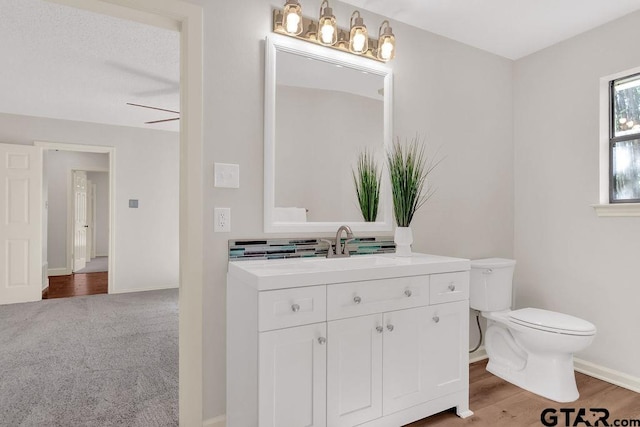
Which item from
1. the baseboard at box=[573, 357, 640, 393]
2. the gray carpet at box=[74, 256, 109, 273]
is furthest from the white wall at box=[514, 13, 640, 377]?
the gray carpet at box=[74, 256, 109, 273]

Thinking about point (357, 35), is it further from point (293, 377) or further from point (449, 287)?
point (293, 377)

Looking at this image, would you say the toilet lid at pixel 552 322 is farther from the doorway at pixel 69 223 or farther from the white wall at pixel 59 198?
the white wall at pixel 59 198

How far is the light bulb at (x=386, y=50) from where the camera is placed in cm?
221

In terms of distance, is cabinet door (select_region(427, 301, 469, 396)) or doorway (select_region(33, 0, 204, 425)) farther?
cabinet door (select_region(427, 301, 469, 396))

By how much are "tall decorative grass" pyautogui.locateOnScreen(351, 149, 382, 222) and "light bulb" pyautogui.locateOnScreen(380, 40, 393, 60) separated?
0.61m

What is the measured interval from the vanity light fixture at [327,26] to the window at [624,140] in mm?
1995

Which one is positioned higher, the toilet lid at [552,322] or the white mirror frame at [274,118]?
the white mirror frame at [274,118]

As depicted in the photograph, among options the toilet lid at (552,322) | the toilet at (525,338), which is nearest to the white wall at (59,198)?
the toilet at (525,338)

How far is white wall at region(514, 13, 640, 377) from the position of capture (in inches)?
90.8

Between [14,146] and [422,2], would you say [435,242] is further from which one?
[14,146]

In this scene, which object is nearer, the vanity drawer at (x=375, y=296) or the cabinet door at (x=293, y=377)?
the cabinet door at (x=293, y=377)

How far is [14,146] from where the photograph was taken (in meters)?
4.41

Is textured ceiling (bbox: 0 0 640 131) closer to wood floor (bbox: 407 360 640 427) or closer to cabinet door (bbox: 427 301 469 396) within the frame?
cabinet door (bbox: 427 301 469 396)

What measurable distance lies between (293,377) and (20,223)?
4.82 metres
